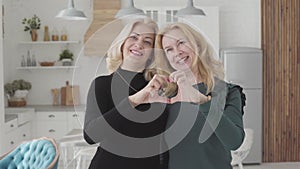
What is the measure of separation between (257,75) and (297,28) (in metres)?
0.86

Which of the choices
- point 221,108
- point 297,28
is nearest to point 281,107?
point 297,28

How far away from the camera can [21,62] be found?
6.39 metres

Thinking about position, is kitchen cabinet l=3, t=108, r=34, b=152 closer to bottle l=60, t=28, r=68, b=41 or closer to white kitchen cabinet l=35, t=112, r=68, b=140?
white kitchen cabinet l=35, t=112, r=68, b=140

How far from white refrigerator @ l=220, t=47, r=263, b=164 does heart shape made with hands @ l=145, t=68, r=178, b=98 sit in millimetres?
4649

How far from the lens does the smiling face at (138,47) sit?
1.09 meters

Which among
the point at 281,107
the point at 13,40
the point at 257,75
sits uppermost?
the point at 13,40

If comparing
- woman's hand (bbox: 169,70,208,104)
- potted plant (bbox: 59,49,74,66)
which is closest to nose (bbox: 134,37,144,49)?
woman's hand (bbox: 169,70,208,104)

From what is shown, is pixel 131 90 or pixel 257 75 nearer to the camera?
pixel 131 90

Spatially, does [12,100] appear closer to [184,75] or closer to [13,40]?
[13,40]

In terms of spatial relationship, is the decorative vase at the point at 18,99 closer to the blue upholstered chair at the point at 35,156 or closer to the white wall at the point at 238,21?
the white wall at the point at 238,21

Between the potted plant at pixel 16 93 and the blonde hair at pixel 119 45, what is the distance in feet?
17.3

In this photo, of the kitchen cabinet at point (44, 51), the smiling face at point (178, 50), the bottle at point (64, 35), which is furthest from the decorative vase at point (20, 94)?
the smiling face at point (178, 50)

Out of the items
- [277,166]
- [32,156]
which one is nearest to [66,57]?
[277,166]

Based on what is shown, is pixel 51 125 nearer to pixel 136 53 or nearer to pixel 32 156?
pixel 32 156
